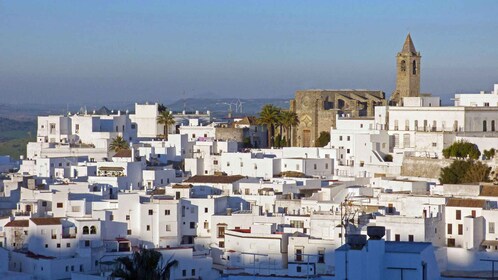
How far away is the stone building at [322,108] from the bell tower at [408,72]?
1100 mm

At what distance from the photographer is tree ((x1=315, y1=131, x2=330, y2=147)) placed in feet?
194

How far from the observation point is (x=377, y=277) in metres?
26.1

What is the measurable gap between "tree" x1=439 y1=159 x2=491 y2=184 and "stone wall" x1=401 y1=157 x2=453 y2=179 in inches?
59.4

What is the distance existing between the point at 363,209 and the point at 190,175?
13.4 metres

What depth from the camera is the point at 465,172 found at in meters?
46.9

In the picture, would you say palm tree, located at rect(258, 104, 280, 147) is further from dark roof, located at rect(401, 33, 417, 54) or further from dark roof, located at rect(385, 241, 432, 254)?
dark roof, located at rect(385, 241, 432, 254)

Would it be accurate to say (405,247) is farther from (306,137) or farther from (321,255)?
(306,137)

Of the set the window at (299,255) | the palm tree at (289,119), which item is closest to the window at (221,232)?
the window at (299,255)

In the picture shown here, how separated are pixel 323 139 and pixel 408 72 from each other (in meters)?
6.33

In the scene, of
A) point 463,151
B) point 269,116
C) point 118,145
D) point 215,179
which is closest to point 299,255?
point 215,179

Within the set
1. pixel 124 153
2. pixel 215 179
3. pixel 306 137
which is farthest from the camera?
pixel 306 137

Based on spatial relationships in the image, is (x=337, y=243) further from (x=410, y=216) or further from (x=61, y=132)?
(x=61, y=132)

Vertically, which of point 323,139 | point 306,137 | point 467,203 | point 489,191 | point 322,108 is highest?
point 322,108

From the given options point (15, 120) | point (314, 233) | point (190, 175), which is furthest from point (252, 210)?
point (15, 120)
